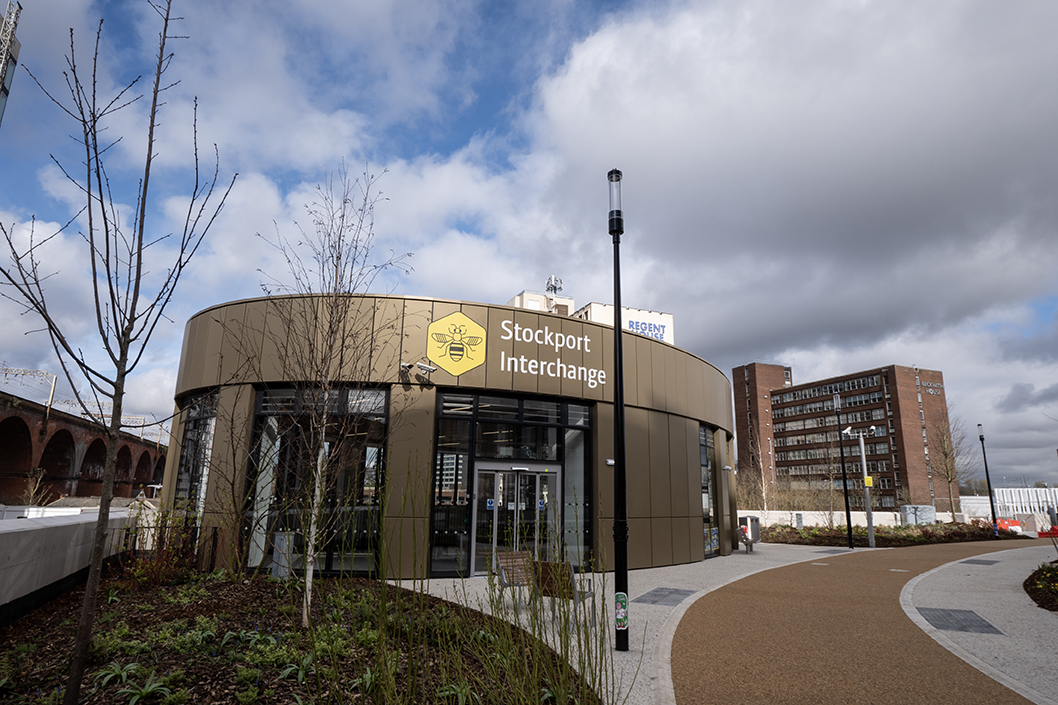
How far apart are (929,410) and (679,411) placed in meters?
93.9

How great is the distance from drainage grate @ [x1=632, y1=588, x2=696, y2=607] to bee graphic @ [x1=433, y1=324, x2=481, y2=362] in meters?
6.28

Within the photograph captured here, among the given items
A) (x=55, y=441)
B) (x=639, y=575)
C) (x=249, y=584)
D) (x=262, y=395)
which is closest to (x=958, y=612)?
(x=639, y=575)

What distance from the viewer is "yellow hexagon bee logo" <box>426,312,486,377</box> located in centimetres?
1312

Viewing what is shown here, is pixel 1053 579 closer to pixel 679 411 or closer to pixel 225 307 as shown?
pixel 679 411

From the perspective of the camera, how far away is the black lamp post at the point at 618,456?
6973 millimetres

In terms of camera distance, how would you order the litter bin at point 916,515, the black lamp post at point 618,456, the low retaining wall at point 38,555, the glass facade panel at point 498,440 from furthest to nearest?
1. the litter bin at point 916,515
2. the glass facade panel at point 498,440
3. the black lamp post at point 618,456
4. the low retaining wall at point 38,555

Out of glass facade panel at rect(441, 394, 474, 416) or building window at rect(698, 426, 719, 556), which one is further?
building window at rect(698, 426, 719, 556)

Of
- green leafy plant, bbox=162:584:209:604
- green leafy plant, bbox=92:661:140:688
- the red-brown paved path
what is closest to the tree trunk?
green leafy plant, bbox=92:661:140:688

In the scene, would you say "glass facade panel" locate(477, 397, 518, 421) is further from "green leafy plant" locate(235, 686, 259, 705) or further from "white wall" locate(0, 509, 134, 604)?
"green leafy plant" locate(235, 686, 259, 705)

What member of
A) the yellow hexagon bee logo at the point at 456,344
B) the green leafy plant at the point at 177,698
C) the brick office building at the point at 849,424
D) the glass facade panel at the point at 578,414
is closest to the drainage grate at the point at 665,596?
the glass facade panel at the point at 578,414

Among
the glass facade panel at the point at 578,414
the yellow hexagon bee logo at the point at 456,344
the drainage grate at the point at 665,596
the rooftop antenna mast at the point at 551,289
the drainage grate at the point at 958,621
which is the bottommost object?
the drainage grate at the point at 665,596

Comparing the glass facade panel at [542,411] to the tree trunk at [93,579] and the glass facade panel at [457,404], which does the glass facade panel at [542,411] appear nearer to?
the glass facade panel at [457,404]

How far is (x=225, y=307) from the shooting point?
13.8 m

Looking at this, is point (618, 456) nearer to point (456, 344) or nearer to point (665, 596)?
point (665, 596)
